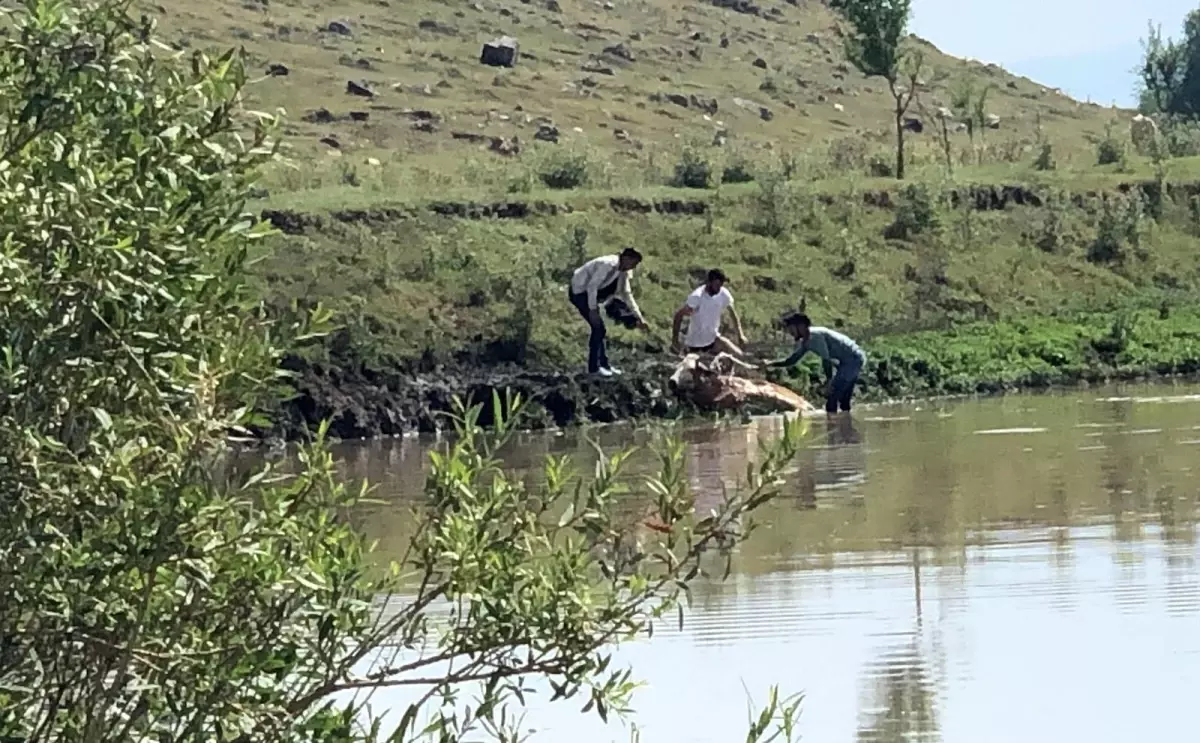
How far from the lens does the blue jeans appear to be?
26.9 meters

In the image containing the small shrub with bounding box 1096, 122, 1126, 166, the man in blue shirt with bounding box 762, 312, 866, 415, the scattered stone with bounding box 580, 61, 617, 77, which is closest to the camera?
the man in blue shirt with bounding box 762, 312, 866, 415

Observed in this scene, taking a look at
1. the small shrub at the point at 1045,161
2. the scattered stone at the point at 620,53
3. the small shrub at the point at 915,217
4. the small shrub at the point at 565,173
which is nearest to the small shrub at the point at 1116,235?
the small shrub at the point at 915,217

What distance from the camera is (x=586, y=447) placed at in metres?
24.7

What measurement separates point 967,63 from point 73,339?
81457 mm

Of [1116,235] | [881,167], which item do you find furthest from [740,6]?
[1116,235]

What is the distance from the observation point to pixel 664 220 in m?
38.3

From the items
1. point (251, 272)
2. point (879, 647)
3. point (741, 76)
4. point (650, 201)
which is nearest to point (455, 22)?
point (741, 76)

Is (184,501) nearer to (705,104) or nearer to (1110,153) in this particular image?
(1110,153)

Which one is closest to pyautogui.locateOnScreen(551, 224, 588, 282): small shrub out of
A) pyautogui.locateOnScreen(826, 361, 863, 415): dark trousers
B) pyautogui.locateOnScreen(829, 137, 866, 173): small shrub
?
pyautogui.locateOnScreen(826, 361, 863, 415): dark trousers

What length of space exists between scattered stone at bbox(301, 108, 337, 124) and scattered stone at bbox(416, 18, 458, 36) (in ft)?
53.2

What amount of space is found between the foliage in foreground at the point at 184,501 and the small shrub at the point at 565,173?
34587 millimetres

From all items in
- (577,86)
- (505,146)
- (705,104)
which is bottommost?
(505,146)

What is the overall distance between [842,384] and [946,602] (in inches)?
539

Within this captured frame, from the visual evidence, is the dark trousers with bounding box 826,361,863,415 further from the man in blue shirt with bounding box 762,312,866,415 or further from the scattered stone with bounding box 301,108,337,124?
the scattered stone with bounding box 301,108,337,124
